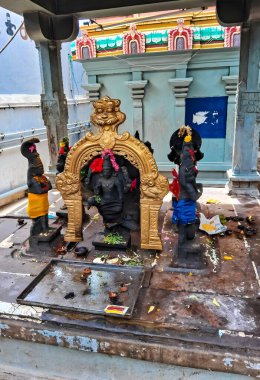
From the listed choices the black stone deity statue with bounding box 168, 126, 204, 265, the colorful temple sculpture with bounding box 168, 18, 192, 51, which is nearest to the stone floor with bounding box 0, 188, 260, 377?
the black stone deity statue with bounding box 168, 126, 204, 265

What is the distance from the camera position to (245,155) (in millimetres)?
6504

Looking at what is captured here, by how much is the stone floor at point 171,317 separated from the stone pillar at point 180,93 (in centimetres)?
550

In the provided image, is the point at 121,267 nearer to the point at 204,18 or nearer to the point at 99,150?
the point at 99,150

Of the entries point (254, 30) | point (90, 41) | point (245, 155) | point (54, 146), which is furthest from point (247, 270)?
point (90, 41)

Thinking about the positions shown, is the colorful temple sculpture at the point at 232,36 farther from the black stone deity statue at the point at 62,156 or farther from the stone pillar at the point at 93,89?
the black stone deity statue at the point at 62,156

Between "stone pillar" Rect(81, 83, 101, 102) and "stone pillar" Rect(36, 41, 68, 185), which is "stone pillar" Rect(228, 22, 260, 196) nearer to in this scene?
"stone pillar" Rect(36, 41, 68, 185)

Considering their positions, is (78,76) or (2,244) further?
(78,76)

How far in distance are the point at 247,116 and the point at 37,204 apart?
4.34m

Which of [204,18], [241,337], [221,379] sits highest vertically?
[204,18]

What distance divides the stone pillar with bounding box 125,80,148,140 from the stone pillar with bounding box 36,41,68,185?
2.68 metres

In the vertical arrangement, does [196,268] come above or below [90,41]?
below

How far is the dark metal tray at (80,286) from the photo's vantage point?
3.30 meters

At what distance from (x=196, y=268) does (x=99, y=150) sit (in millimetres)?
1997

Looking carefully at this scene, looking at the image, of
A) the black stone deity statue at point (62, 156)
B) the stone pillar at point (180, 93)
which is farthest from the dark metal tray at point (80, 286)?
the stone pillar at point (180, 93)
